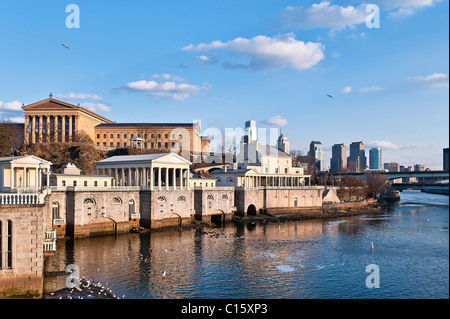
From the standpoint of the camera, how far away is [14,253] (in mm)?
26359

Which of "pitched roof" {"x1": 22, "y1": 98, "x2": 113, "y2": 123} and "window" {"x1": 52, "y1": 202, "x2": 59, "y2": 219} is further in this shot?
"pitched roof" {"x1": 22, "y1": 98, "x2": 113, "y2": 123}

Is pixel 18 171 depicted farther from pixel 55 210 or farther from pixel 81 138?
pixel 81 138

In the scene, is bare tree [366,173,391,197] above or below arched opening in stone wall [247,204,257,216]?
above

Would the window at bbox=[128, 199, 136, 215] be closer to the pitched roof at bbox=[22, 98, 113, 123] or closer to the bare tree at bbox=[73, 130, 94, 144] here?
the bare tree at bbox=[73, 130, 94, 144]

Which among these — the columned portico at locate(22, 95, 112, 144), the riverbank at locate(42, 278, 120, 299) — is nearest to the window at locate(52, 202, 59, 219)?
the riverbank at locate(42, 278, 120, 299)

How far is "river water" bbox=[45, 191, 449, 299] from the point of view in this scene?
1297 inches

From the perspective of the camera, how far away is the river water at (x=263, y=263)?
32.9 m

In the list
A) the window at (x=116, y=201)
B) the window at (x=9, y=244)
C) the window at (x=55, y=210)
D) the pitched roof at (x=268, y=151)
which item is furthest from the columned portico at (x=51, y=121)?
the window at (x=9, y=244)

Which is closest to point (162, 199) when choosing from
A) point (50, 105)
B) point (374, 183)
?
point (50, 105)

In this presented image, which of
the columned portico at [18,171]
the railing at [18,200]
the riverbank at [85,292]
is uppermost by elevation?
the columned portico at [18,171]

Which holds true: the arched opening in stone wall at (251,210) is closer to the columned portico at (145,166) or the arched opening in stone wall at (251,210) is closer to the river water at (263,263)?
the columned portico at (145,166)

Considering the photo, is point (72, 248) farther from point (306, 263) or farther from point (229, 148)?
point (229, 148)

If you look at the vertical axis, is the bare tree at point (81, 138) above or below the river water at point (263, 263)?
above

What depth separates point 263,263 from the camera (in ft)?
140
